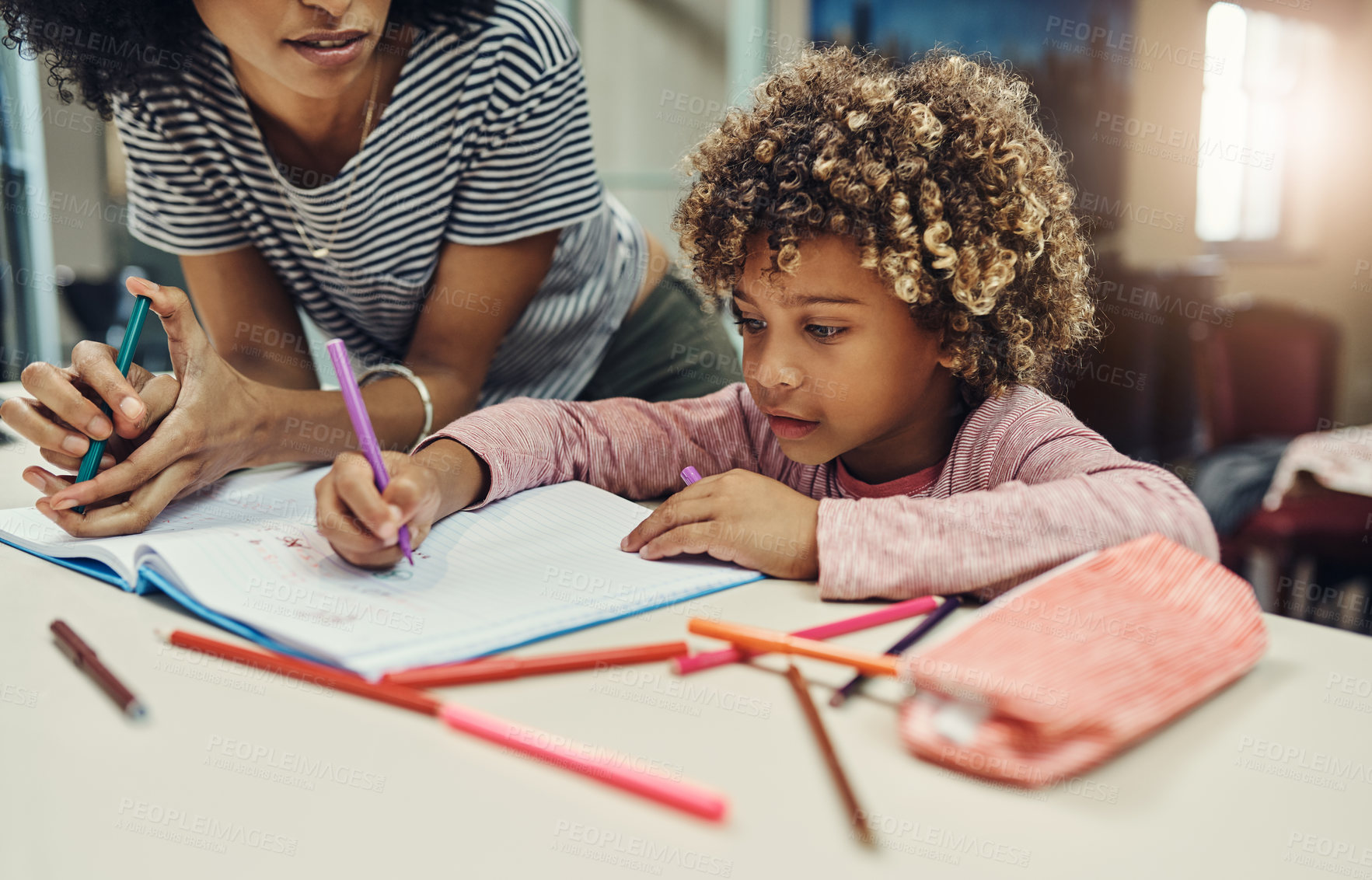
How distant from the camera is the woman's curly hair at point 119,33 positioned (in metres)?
1.04

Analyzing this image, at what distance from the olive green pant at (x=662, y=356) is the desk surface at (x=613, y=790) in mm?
751

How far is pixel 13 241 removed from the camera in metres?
2.54

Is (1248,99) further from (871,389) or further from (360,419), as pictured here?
(360,419)

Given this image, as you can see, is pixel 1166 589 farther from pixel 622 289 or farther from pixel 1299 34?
pixel 1299 34

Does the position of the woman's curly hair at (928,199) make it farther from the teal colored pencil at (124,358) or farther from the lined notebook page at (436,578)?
the teal colored pencil at (124,358)

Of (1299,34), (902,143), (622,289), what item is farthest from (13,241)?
(1299,34)

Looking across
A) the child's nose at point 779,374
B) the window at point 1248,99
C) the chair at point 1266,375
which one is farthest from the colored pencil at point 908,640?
the window at point 1248,99

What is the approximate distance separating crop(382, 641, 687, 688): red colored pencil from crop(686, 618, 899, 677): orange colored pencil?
0.03 metres

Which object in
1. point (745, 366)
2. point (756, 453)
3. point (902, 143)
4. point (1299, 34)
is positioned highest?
point (1299, 34)

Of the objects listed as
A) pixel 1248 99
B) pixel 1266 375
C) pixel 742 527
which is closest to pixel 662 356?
pixel 742 527

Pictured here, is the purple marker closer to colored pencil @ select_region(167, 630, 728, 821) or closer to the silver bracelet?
colored pencil @ select_region(167, 630, 728, 821)

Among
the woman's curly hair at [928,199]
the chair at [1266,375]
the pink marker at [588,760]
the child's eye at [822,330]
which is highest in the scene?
the woman's curly hair at [928,199]

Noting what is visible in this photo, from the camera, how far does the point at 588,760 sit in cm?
41

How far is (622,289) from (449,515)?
1.75 ft
